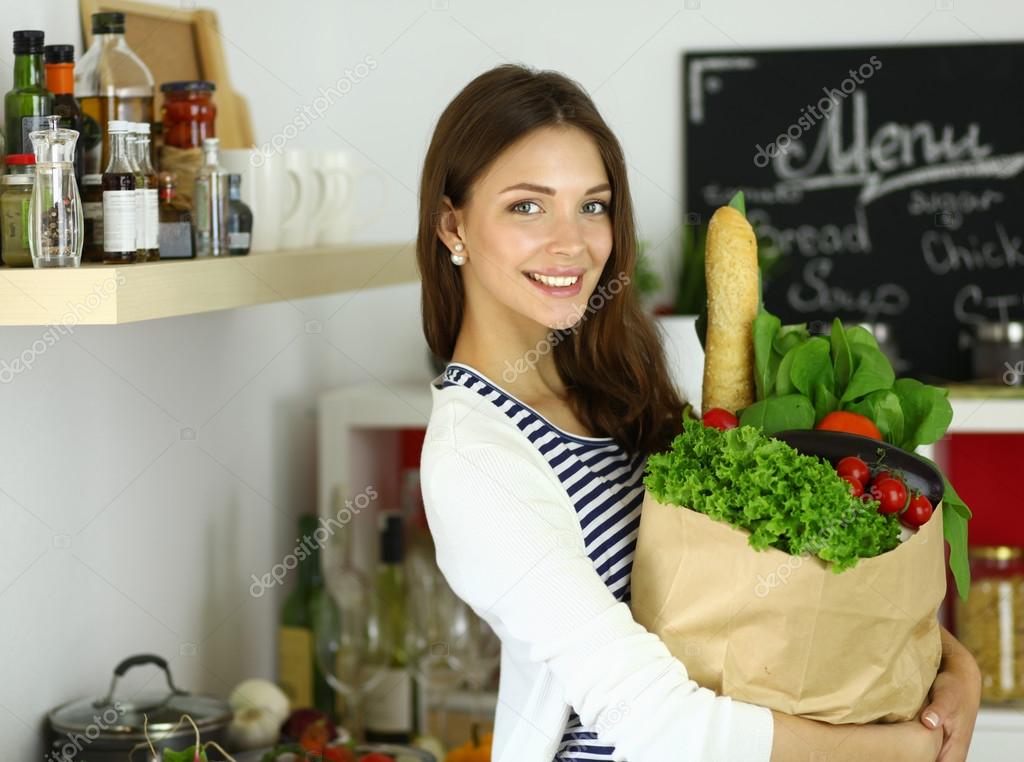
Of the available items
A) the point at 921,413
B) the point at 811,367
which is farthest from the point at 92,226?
the point at 921,413

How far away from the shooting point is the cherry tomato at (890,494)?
102cm

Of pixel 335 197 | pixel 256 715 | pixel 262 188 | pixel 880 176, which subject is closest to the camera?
pixel 262 188

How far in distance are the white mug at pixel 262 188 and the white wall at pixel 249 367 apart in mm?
190

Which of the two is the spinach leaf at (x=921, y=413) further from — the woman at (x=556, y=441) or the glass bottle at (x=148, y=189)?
the glass bottle at (x=148, y=189)

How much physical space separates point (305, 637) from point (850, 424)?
111cm

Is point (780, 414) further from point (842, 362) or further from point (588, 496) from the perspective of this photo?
point (588, 496)

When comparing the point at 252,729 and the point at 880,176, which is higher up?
the point at 880,176

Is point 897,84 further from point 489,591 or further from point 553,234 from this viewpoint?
point 489,591

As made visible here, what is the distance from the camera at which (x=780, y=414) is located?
1.14 m

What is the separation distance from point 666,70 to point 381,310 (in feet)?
2.27

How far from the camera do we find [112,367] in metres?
1.49

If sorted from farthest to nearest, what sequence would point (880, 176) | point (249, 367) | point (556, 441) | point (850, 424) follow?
point (880, 176)
point (249, 367)
point (556, 441)
point (850, 424)

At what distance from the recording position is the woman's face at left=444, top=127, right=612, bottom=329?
1.19 meters

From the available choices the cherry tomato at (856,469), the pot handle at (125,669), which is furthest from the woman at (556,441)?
the pot handle at (125,669)
